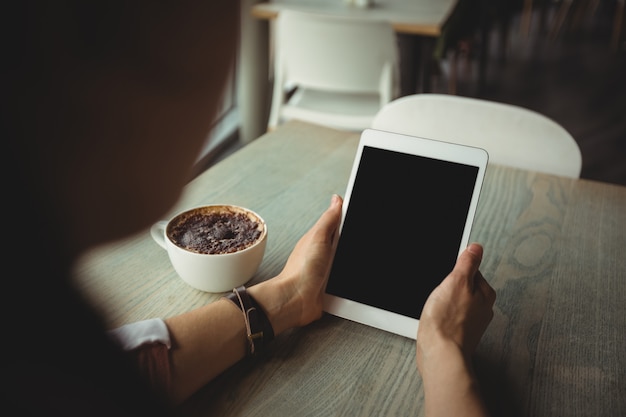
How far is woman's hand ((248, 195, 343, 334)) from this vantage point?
0.70 m

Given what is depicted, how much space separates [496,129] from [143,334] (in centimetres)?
92

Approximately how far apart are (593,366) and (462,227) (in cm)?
23

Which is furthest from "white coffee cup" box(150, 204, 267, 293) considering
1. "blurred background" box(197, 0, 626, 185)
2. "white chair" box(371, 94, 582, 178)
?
"blurred background" box(197, 0, 626, 185)

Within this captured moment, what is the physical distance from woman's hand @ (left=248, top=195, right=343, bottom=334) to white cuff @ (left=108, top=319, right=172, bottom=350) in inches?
5.2

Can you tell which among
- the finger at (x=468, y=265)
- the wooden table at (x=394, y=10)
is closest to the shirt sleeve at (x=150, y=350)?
the finger at (x=468, y=265)

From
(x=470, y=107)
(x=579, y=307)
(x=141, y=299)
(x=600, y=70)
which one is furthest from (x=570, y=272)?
(x=600, y=70)

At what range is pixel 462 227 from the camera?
2.42 feet

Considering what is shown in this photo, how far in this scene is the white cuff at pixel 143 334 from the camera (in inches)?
23.5

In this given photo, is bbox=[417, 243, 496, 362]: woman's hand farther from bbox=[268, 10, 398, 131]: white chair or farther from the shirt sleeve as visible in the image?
bbox=[268, 10, 398, 131]: white chair

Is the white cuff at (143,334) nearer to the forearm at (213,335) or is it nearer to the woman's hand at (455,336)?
the forearm at (213,335)

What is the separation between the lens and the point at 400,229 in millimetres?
763

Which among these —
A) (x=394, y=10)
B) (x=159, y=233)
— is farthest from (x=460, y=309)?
(x=394, y=10)

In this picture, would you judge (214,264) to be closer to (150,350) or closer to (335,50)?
(150,350)

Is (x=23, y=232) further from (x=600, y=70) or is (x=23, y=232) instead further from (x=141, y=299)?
(x=600, y=70)
